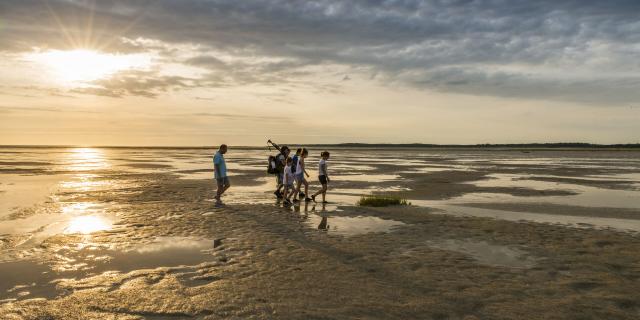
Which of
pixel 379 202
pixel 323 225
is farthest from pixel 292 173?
pixel 323 225

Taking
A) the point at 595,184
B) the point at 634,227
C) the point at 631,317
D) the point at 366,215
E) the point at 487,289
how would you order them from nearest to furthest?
the point at 631,317 < the point at 487,289 < the point at 634,227 < the point at 366,215 < the point at 595,184

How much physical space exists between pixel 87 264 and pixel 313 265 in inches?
167

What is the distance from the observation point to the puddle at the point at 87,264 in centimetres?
696

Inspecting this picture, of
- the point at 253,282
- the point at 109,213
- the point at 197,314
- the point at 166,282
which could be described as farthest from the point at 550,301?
the point at 109,213

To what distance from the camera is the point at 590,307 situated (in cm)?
622

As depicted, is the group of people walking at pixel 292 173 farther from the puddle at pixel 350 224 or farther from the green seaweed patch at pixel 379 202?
the puddle at pixel 350 224

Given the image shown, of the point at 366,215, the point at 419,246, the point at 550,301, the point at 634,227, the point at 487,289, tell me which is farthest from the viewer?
the point at 366,215

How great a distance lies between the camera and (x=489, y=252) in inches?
375

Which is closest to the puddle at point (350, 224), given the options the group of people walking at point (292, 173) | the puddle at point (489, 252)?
the puddle at point (489, 252)

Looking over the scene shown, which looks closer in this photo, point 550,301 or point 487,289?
point 550,301

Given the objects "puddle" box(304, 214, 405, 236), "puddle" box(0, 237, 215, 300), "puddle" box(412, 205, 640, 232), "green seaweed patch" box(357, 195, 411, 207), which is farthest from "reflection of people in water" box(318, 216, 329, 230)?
"puddle" box(412, 205, 640, 232)

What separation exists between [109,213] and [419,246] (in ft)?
33.4

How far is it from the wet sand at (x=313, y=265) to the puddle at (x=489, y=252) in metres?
0.04

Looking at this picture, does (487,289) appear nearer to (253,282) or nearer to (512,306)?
(512,306)
